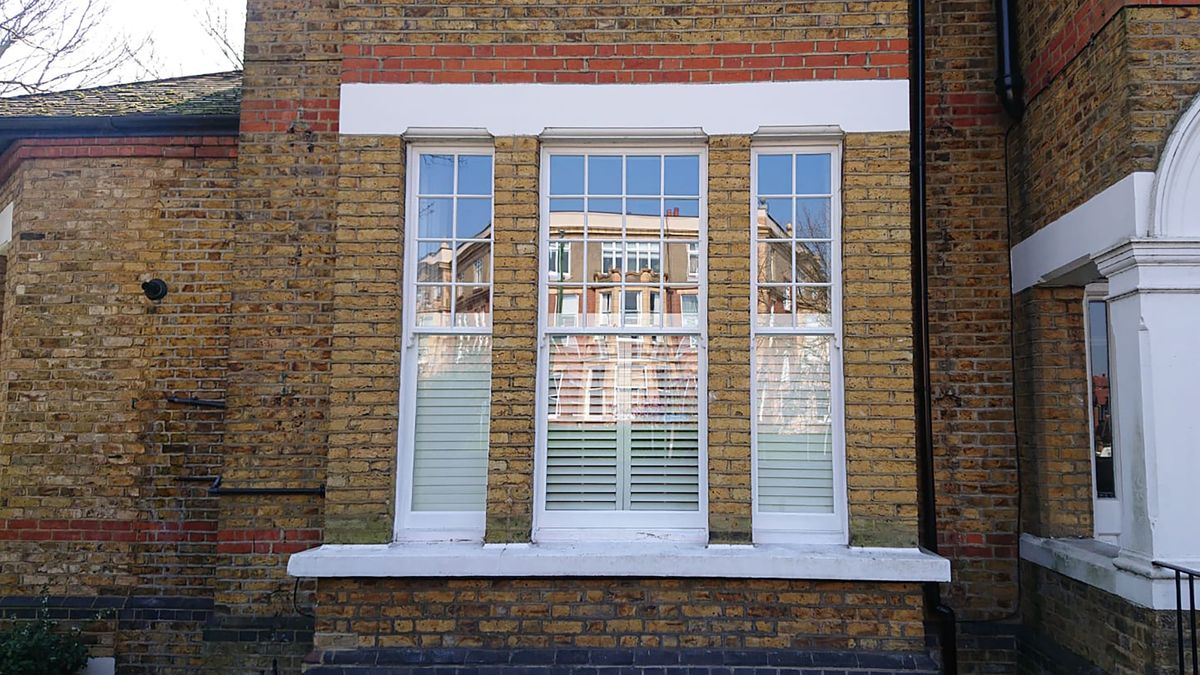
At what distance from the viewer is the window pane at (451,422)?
204 inches

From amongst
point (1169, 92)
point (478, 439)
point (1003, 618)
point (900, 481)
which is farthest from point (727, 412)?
point (1169, 92)

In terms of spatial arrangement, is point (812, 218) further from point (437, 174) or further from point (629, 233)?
point (437, 174)

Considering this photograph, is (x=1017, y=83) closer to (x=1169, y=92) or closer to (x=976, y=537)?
(x=1169, y=92)

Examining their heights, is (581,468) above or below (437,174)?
below

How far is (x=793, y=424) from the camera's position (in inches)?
203

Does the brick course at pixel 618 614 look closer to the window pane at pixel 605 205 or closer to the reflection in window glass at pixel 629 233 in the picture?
the reflection in window glass at pixel 629 233

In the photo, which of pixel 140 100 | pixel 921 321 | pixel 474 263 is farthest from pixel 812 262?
pixel 140 100

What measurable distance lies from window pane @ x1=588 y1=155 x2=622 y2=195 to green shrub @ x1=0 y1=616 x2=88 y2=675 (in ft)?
15.5

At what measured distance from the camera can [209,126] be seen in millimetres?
6219

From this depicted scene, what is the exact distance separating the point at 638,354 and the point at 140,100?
4.91 m

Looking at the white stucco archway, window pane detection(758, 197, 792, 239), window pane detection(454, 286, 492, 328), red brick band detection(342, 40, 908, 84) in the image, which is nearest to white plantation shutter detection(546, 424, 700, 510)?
window pane detection(454, 286, 492, 328)

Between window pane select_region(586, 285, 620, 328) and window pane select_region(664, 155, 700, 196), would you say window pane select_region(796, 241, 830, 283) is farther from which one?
window pane select_region(586, 285, 620, 328)

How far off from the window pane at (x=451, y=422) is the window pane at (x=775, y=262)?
1804 mm

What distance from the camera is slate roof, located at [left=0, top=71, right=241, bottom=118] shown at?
644cm
